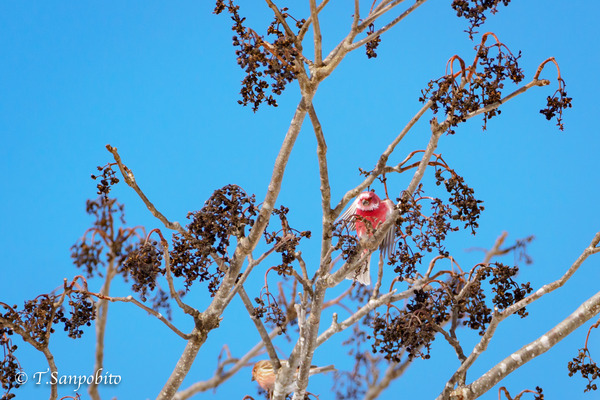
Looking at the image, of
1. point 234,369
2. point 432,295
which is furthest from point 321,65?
point 234,369

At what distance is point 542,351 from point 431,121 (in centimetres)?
105

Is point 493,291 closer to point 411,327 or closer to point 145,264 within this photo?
point 411,327

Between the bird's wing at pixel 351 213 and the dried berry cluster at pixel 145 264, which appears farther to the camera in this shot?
the bird's wing at pixel 351 213

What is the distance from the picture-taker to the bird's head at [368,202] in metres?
3.23

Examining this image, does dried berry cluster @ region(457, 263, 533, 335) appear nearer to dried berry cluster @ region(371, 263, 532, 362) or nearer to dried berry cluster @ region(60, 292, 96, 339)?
dried berry cluster @ region(371, 263, 532, 362)

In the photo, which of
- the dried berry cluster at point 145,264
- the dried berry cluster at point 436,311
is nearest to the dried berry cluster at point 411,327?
the dried berry cluster at point 436,311

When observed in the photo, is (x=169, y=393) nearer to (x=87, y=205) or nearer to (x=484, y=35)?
(x=87, y=205)

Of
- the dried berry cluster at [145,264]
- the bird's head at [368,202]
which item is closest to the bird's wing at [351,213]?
the bird's head at [368,202]

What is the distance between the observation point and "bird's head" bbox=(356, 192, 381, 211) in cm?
323

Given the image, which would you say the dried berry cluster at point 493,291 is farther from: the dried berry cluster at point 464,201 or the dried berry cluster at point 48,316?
the dried berry cluster at point 48,316

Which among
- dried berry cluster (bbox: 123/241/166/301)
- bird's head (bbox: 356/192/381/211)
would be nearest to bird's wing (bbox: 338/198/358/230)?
bird's head (bbox: 356/192/381/211)

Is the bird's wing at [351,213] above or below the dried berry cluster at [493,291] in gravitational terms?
above

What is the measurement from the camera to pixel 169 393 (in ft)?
9.97

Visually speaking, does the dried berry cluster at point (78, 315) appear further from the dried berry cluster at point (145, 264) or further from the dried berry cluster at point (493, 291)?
the dried berry cluster at point (493, 291)
